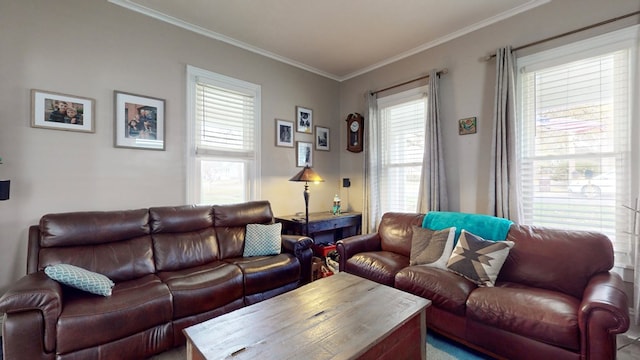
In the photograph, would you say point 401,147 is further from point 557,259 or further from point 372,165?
point 557,259

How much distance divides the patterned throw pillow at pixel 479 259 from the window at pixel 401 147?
1277 mm

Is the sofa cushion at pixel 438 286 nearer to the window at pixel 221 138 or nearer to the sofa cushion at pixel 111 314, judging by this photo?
the sofa cushion at pixel 111 314

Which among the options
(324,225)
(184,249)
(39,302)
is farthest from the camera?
(324,225)

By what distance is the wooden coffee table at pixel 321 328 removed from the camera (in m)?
1.22

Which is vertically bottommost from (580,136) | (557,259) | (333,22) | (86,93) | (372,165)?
(557,259)

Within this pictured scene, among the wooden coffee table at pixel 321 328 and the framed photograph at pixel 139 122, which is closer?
the wooden coffee table at pixel 321 328

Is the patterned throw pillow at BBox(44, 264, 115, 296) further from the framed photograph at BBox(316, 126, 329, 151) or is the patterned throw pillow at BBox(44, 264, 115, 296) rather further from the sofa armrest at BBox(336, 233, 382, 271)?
the framed photograph at BBox(316, 126, 329, 151)

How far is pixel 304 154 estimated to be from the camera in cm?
412

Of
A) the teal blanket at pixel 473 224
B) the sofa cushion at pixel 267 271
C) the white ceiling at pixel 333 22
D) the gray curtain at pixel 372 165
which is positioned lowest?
the sofa cushion at pixel 267 271

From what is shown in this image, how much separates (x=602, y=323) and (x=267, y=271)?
2263 mm

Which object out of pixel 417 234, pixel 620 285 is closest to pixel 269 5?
pixel 417 234

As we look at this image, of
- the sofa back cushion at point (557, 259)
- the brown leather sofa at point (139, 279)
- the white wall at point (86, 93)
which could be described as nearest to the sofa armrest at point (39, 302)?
the brown leather sofa at point (139, 279)

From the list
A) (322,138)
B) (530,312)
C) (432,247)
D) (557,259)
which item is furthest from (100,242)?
(557,259)

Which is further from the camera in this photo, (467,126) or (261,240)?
(467,126)
